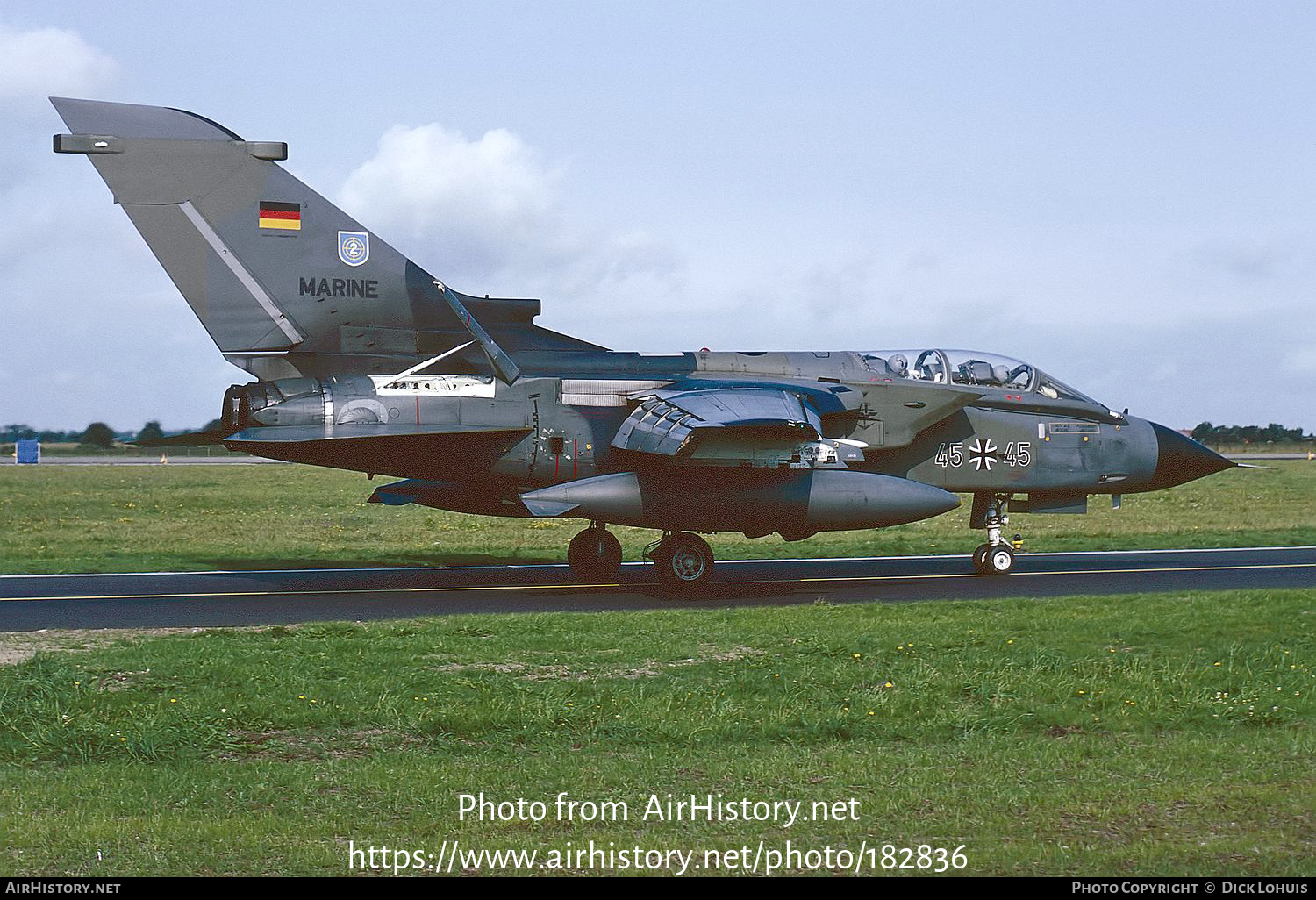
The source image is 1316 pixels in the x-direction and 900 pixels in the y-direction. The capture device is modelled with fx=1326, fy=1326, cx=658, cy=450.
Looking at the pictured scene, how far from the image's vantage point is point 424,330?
18688mm

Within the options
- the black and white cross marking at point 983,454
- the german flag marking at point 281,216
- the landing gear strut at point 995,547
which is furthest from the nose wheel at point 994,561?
the german flag marking at point 281,216

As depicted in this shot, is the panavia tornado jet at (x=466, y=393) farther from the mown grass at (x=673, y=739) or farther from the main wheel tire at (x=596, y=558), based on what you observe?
the mown grass at (x=673, y=739)

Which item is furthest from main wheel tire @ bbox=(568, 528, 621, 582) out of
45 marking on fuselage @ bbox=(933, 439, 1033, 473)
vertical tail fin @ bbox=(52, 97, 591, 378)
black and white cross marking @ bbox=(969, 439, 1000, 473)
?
black and white cross marking @ bbox=(969, 439, 1000, 473)

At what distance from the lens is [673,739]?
30.0 feet

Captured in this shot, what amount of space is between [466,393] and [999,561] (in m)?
8.96

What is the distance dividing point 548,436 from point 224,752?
1054cm

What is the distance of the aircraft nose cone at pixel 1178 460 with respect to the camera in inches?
862

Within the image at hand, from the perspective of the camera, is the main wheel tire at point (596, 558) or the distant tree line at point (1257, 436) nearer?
the main wheel tire at point (596, 558)

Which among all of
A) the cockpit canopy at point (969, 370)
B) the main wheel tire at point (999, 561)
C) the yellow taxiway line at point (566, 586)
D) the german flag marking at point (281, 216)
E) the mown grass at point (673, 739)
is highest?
the german flag marking at point (281, 216)

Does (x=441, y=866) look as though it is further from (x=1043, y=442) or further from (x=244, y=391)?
Result: (x=1043, y=442)

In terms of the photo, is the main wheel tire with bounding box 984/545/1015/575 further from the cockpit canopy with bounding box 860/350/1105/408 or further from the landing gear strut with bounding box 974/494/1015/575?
the cockpit canopy with bounding box 860/350/1105/408

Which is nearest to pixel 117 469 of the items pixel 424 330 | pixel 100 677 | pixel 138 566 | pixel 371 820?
pixel 138 566

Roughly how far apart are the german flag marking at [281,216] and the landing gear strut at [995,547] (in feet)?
38.1

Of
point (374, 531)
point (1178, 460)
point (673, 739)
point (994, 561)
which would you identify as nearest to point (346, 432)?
point (673, 739)
